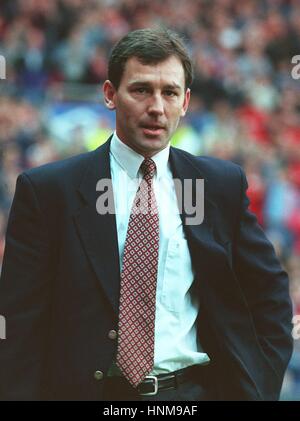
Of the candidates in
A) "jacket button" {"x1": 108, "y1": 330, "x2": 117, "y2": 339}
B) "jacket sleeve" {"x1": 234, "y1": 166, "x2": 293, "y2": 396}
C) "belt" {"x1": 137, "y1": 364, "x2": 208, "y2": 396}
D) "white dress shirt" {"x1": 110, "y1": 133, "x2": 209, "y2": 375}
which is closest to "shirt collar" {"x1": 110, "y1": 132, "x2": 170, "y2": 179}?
"white dress shirt" {"x1": 110, "y1": 133, "x2": 209, "y2": 375}

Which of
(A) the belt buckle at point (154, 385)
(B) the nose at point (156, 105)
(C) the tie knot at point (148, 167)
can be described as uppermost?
(B) the nose at point (156, 105)

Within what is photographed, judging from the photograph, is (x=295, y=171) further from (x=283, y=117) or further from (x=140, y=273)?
(x=140, y=273)

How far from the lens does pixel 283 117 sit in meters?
10.2

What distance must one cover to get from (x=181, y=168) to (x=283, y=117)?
7232 mm

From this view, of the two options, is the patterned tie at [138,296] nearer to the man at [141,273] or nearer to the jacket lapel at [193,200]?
the man at [141,273]

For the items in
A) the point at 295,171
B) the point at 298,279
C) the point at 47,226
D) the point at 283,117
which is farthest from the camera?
the point at 283,117

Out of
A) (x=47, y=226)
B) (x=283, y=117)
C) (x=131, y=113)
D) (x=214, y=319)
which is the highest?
(x=283, y=117)

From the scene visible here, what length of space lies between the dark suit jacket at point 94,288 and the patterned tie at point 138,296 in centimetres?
4

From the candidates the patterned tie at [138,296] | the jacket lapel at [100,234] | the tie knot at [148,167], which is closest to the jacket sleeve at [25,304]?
the jacket lapel at [100,234]

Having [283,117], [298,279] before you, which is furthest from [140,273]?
[283,117]

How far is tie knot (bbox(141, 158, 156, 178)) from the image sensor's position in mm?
3029

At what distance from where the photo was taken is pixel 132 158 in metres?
3.03

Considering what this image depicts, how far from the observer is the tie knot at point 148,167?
3.03 m

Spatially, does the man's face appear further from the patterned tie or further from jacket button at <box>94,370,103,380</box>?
jacket button at <box>94,370,103,380</box>
